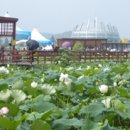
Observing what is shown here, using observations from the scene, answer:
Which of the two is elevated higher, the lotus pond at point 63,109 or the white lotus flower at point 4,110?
the white lotus flower at point 4,110

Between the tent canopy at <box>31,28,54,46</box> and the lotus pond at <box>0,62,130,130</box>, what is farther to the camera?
the tent canopy at <box>31,28,54,46</box>

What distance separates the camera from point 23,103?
2037mm

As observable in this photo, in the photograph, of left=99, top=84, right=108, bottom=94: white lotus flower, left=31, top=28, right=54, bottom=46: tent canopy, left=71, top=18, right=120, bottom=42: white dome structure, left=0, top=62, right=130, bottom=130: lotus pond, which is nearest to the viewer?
left=0, top=62, right=130, bottom=130: lotus pond

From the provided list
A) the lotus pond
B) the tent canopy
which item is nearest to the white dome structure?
the tent canopy

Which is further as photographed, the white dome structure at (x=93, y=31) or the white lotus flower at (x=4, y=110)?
the white dome structure at (x=93, y=31)

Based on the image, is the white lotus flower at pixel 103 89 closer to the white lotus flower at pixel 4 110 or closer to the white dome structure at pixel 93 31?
the white lotus flower at pixel 4 110

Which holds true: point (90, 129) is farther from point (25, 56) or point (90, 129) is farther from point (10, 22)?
point (10, 22)

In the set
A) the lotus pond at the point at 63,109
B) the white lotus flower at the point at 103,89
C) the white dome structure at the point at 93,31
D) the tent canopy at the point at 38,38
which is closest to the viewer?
the lotus pond at the point at 63,109

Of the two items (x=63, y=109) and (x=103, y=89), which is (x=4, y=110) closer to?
(x=63, y=109)

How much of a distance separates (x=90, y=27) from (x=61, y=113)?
235 feet

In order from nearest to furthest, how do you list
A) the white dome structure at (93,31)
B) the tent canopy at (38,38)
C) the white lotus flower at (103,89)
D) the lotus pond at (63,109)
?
the lotus pond at (63,109) → the white lotus flower at (103,89) → the tent canopy at (38,38) → the white dome structure at (93,31)

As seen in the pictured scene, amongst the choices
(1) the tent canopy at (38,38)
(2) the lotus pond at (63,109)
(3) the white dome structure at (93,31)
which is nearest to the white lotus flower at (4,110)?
(2) the lotus pond at (63,109)

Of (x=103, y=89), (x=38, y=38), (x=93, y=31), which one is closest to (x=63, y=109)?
(x=103, y=89)

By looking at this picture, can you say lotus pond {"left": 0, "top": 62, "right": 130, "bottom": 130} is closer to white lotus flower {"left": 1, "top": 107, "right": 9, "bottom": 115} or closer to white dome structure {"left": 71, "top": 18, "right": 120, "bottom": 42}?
white lotus flower {"left": 1, "top": 107, "right": 9, "bottom": 115}
